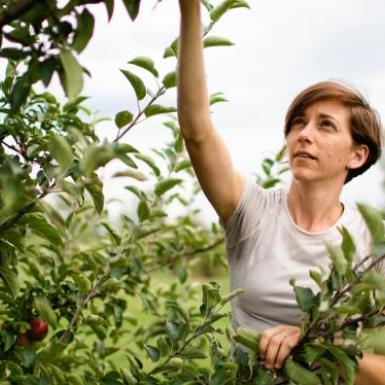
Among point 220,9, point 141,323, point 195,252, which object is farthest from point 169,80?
point 141,323

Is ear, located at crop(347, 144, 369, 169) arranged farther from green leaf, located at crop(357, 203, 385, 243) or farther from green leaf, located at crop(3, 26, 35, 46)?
green leaf, located at crop(3, 26, 35, 46)

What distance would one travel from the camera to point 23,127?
1.74 metres

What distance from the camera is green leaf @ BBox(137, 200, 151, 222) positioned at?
2134 millimetres

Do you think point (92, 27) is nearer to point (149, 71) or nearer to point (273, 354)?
point (149, 71)

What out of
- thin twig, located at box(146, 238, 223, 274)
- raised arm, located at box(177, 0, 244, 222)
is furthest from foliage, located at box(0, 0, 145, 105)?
thin twig, located at box(146, 238, 223, 274)

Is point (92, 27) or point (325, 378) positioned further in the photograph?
point (325, 378)

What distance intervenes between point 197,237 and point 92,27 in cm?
193

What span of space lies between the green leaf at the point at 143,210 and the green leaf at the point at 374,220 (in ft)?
2.91

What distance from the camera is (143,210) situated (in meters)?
2.16

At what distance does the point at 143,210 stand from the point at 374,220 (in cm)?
95

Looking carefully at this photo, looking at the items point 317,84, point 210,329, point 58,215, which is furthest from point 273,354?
point 317,84

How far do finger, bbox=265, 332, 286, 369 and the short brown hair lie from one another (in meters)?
0.85

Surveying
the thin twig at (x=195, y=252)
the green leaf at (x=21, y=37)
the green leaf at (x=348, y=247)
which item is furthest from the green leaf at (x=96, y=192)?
the thin twig at (x=195, y=252)

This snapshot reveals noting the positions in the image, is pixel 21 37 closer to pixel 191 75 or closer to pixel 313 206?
pixel 191 75
